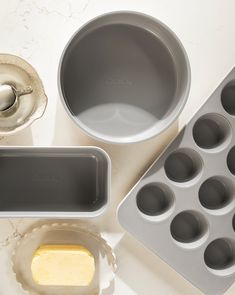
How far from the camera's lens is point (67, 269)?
2.58ft

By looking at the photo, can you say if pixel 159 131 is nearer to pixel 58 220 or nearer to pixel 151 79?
pixel 151 79

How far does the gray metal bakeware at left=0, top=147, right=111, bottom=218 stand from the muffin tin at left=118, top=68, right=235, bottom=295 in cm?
7

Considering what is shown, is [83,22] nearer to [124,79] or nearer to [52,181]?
[124,79]

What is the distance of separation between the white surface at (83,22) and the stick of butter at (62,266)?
74 millimetres

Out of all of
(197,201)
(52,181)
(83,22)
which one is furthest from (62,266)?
(83,22)

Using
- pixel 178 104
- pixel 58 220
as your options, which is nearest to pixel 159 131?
pixel 178 104

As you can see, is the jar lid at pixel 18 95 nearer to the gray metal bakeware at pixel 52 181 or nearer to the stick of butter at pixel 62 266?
the gray metal bakeware at pixel 52 181

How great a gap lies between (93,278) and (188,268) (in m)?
0.18

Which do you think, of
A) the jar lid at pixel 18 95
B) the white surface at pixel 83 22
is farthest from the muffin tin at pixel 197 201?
the jar lid at pixel 18 95

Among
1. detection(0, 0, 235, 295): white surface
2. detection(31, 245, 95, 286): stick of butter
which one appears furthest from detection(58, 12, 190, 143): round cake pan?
detection(31, 245, 95, 286): stick of butter

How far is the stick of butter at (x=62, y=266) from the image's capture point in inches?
30.9

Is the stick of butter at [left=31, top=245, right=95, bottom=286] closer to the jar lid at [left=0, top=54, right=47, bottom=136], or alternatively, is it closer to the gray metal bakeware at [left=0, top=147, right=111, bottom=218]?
the gray metal bakeware at [left=0, top=147, right=111, bottom=218]

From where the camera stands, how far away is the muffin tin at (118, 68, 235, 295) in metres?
0.79

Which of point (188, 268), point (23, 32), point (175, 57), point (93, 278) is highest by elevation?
point (175, 57)
